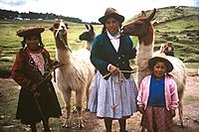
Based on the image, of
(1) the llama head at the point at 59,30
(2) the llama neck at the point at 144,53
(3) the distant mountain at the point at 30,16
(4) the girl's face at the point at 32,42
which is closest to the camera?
(4) the girl's face at the point at 32,42

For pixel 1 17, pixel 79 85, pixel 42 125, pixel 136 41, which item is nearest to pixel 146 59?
pixel 136 41

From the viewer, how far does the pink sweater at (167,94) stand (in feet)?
8.08

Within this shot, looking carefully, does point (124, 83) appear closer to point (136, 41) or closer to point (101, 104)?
point (101, 104)

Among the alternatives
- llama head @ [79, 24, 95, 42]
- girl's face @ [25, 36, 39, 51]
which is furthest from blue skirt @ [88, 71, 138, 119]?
llama head @ [79, 24, 95, 42]

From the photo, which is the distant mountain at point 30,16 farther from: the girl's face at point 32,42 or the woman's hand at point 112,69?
the woman's hand at point 112,69

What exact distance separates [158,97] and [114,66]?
0.35 m

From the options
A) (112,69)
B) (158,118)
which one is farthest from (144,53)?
(158,118)

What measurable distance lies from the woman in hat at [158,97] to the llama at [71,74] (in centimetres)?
76

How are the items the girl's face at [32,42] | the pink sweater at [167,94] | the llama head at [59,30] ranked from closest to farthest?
the pink sweater at [167,94]
the girl's face at [32,42]
the llama head at [59,30]

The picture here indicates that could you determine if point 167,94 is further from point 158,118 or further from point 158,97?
point 158,118

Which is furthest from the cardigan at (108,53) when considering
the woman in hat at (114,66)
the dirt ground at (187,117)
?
the dirt ground at (187,117)

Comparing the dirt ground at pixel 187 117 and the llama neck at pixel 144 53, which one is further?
the dirt ground at pixel 187 117

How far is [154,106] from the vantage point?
2.49m

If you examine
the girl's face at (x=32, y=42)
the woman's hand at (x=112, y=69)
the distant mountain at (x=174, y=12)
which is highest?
the distant mountain at (x=174, y=12)
